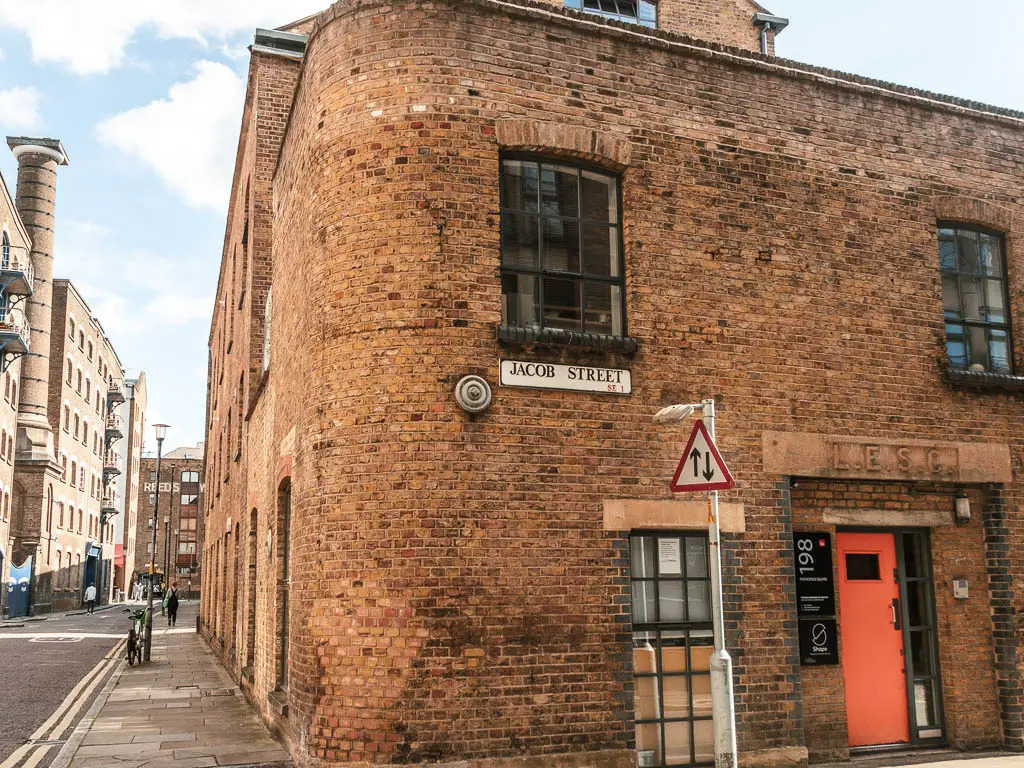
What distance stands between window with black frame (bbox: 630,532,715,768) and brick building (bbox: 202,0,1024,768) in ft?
0.10

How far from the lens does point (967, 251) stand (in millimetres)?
10844

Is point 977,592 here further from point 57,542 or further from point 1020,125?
point 57,542

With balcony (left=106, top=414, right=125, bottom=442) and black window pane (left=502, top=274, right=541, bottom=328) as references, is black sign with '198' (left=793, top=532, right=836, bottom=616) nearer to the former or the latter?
black window pane (left=502, top=274, right=541, bottom=328)

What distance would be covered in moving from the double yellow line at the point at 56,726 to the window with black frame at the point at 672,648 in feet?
20.0

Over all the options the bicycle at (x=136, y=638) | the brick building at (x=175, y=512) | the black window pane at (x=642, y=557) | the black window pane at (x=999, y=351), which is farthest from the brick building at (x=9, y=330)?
the brick building at (x=175, y=512)

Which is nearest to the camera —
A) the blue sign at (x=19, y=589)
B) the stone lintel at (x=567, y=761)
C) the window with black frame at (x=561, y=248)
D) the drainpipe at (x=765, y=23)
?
the stone lintel at (x=567, y=761)

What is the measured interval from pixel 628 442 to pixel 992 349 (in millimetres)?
4879

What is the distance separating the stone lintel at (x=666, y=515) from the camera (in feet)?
28.2

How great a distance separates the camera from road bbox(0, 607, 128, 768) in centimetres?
1080

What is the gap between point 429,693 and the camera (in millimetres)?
7793

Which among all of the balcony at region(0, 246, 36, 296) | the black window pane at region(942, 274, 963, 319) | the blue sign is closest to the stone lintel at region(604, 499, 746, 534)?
the black window pane at region(942, 274, 963, 319)

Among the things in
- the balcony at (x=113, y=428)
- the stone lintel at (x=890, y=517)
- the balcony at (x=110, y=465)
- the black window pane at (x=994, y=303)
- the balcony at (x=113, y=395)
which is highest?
the balcony at (x=113, y=395)

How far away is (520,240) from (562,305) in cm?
73

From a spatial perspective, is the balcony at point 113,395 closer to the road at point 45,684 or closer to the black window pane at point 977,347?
the road at point 45,684
